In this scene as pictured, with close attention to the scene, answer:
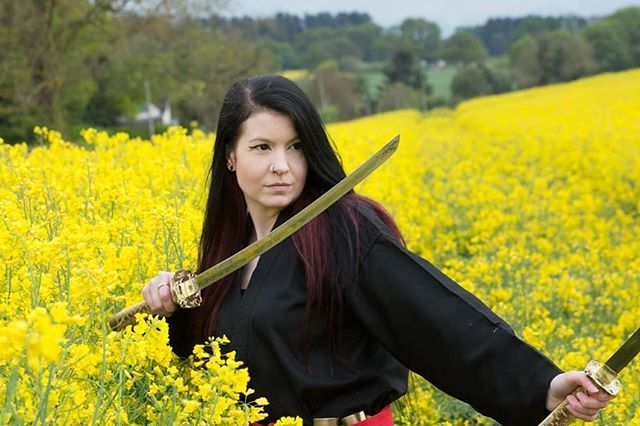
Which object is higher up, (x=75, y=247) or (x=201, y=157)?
(x=75, y=247)

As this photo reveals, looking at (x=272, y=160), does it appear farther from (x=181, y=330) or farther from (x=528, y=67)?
(x=528, y=67)

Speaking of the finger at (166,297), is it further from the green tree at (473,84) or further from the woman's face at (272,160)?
the green tree at (473,84)

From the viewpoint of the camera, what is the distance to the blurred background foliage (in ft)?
72.5

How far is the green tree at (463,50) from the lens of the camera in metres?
73.3

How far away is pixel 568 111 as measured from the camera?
22391 millimetres

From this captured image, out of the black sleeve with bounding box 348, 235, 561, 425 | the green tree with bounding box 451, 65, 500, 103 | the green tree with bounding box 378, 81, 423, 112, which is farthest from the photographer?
the green tree with bounding box 451, 65, 500, 103

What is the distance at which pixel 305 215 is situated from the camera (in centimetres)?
199

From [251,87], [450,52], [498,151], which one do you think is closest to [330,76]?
[450,52]

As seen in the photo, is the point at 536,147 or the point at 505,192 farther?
the point at 536,147

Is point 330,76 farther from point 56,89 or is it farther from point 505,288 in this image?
point 505,288

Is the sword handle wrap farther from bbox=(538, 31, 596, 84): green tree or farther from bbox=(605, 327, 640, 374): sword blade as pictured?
bbox=(538, 31, 596, 84): green tree

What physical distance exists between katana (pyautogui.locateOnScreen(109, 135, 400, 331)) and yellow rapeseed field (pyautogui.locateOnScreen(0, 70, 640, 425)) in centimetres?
8

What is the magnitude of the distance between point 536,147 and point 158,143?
8577mm

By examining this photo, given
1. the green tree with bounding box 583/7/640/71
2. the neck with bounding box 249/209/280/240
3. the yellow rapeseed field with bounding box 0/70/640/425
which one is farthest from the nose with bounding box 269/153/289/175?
the green tree with bounding box 583/7/640/71
